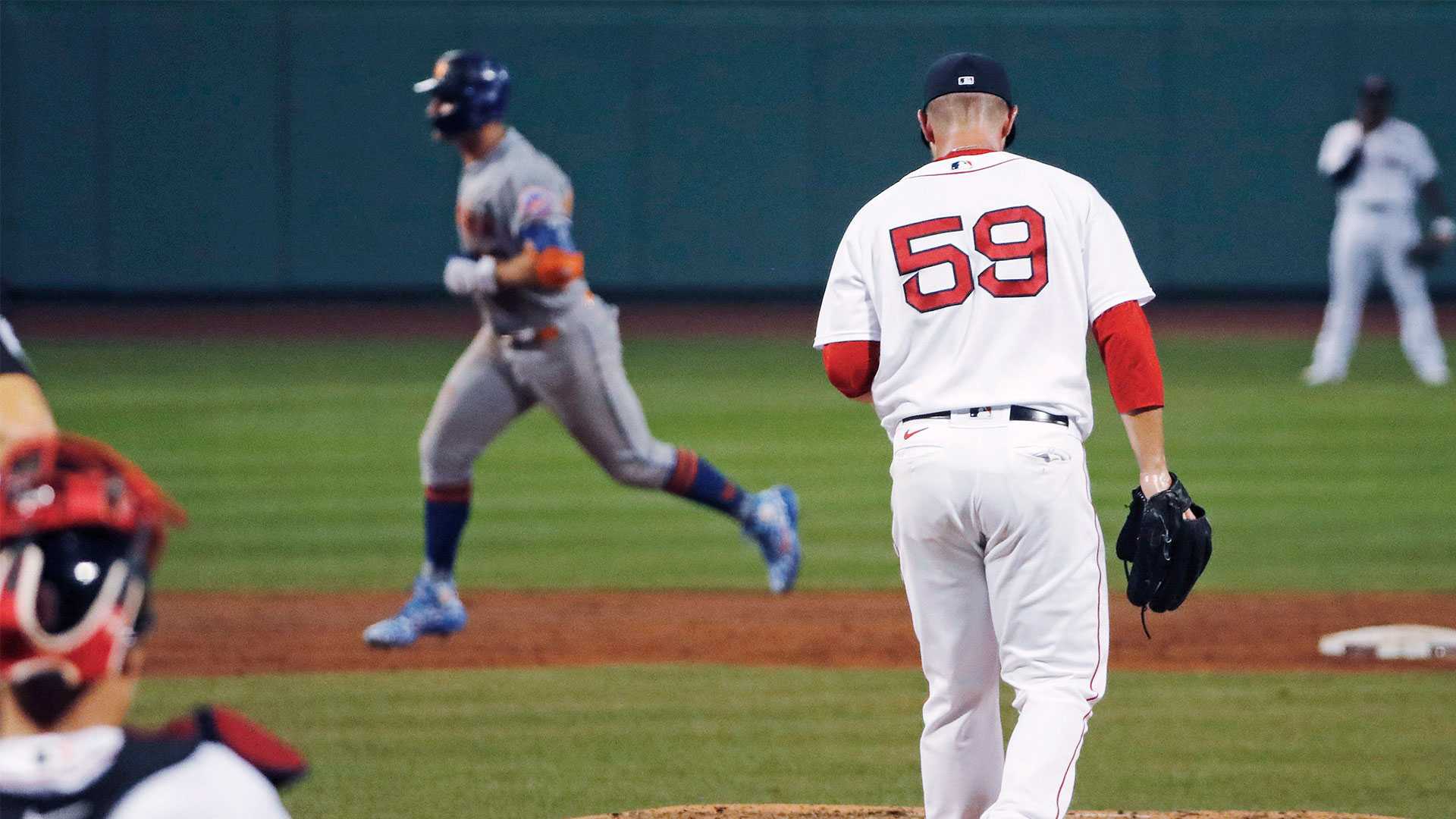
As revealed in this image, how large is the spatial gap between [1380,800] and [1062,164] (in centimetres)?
1862

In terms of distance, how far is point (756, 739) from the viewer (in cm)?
626

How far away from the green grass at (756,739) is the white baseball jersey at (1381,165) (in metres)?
9.50

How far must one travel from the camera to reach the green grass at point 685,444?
986cm

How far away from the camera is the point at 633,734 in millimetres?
6312

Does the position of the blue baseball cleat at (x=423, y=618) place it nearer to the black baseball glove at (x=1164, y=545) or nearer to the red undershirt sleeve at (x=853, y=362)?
the red undershirt sleeve at (x=853, y=362)

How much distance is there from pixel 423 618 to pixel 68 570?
5.76m

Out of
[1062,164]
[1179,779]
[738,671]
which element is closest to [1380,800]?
[1179,779]

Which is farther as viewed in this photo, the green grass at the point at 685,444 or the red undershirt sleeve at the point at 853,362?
the green grass at the point at 685,444

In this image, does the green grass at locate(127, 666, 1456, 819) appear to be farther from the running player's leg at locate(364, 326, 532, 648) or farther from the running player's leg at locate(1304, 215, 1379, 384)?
the running player's leg at locate(1304, 215, 1379, 384)

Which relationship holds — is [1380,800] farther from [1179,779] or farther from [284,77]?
[284,77]

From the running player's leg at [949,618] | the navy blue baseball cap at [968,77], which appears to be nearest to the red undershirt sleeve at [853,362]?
the running player's leg at [949,618]

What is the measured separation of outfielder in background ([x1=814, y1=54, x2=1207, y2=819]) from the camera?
3.92 metres

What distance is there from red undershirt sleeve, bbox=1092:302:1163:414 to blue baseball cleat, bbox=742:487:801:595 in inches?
169

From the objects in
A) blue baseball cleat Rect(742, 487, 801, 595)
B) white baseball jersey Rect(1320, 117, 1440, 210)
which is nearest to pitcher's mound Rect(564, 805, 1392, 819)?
blue baseball cleat Rect(742, 487, 801, 595)
